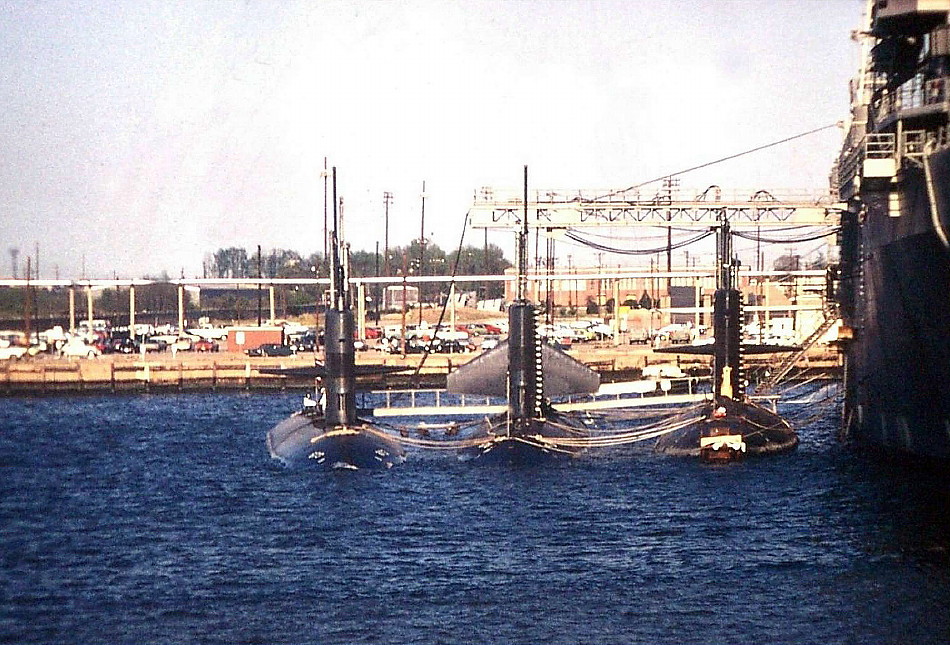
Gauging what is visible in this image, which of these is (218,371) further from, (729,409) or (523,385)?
(729,409)

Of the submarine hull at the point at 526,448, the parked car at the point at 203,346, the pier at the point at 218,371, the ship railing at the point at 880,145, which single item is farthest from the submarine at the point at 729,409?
the parked car at the point at 203,346

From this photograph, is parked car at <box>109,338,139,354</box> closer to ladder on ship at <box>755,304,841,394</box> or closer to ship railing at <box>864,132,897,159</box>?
ladder on ship at <box>755,304,841,394</box>

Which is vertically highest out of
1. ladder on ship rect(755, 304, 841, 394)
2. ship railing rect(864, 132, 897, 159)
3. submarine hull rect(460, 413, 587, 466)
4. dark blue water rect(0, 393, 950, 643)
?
ship railing rect(864, 132, 897, 159)

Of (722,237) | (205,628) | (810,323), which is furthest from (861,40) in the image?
(810,323)

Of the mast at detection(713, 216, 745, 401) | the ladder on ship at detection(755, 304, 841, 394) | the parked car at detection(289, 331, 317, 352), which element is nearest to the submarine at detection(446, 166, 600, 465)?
the mast at detection(713, 216, 745, 401)

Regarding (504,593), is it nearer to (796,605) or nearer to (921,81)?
(796,605)

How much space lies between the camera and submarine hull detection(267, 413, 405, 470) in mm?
42406

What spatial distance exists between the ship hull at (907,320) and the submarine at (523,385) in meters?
10.4

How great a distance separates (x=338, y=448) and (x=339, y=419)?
205 cm

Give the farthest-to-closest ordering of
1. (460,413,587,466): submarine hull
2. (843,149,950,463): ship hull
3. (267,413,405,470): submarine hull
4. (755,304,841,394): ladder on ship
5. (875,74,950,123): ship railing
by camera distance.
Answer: (755,304,841,394): ladder on ship, (460,413,587,466): submarine hull, (267,413,405,470): submarine hull, (875,74,950,123): ship railing, (843,149,950,463): ship hull

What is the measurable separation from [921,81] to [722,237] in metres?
13.7

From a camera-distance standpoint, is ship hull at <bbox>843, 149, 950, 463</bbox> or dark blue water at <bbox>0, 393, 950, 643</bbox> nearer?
dark blue water at <bbox>0, 393, 950, 643</bbox>

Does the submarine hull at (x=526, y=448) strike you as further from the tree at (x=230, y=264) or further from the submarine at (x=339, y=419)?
the tree at (x=230, y=264)

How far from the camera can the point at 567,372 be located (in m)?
50.1
